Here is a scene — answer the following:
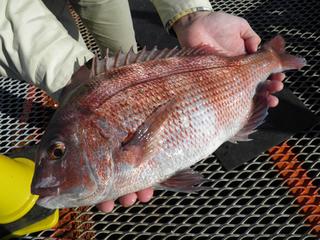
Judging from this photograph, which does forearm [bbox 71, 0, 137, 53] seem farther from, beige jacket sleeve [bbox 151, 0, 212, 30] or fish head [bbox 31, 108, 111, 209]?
fish head [bbox 31, 108, 111, 209]

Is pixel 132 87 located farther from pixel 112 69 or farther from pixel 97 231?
pixel 97 231

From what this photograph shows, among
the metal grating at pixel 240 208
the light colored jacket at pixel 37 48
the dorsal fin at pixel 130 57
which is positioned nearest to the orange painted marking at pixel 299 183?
the metal grating at pixel 240 208

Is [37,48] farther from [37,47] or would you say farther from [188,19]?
[188,19]

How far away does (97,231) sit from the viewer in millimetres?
1780

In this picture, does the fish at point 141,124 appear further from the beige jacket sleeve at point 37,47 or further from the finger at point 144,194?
the beige jacket sleeve at point 37,47

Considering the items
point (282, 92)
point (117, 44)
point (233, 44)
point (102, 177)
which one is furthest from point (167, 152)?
point (117, 44)

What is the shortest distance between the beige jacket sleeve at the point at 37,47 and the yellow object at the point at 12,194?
0.38 meters

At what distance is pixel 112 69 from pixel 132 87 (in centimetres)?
11

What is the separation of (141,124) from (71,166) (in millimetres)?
275

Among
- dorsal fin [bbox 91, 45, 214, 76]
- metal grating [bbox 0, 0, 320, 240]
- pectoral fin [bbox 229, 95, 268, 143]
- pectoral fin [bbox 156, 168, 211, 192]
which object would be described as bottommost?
metal grating [bbox 0, 0, 320, 240]

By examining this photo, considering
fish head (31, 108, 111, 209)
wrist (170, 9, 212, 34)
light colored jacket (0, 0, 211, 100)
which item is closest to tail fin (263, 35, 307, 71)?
wrist (170, 9, 212, 34)

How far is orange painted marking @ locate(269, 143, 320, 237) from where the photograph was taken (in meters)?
1.69

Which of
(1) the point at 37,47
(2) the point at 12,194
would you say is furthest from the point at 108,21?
(2) the point at 12,194

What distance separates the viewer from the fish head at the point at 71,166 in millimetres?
1330
